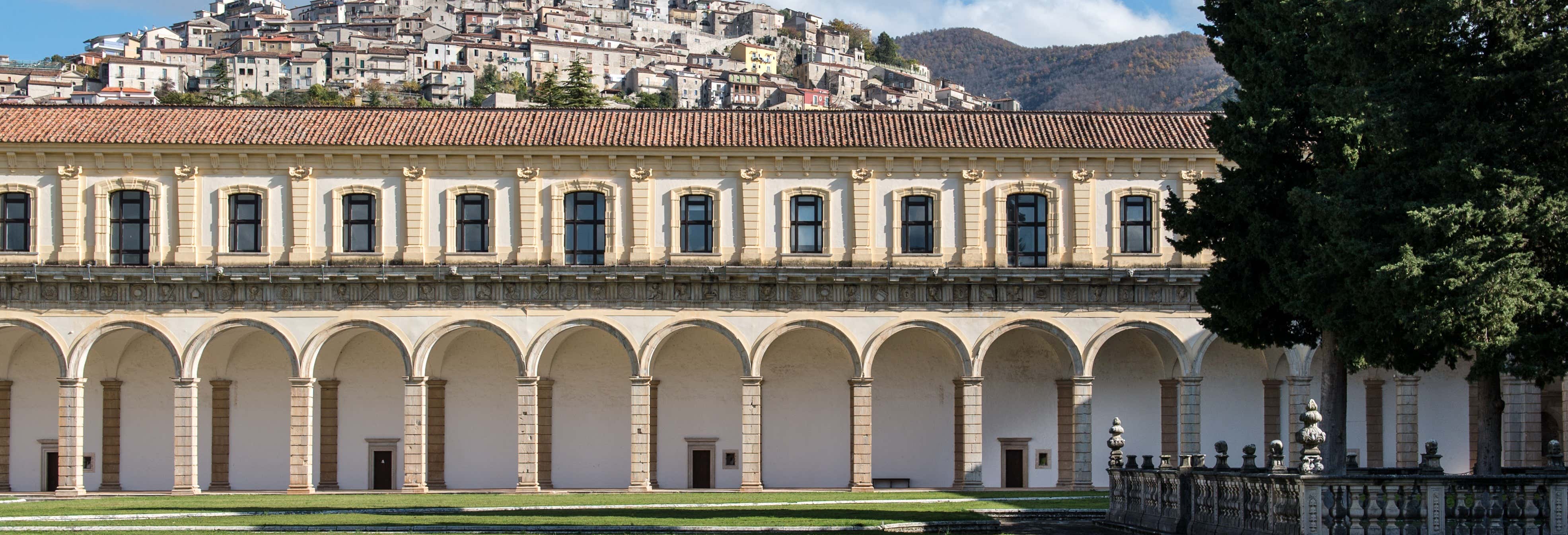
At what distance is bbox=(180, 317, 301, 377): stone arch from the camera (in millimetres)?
43000

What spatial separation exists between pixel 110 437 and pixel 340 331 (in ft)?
23.1

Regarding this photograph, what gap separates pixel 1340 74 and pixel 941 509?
1115 cm

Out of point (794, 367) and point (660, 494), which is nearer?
point (660, 494)

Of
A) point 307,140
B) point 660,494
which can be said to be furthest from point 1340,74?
point 307,140

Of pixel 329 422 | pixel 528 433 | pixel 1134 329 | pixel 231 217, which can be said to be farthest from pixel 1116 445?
pixel 231 217

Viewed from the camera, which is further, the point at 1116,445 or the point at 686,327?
the point at 686,327

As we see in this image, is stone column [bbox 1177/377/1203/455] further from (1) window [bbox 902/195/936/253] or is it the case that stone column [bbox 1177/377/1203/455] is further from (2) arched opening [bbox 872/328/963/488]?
(1) window [bbox 902/195/936/253]

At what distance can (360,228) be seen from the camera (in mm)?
44094

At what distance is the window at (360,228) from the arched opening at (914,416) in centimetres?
1261

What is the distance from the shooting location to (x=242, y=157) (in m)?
43.8

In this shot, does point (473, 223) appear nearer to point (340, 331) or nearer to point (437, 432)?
point (340, 331)

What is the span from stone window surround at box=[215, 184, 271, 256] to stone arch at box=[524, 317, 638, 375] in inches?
263

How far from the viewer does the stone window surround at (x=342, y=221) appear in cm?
4394

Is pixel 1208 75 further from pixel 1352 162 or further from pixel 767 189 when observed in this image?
pixel 1352 162
